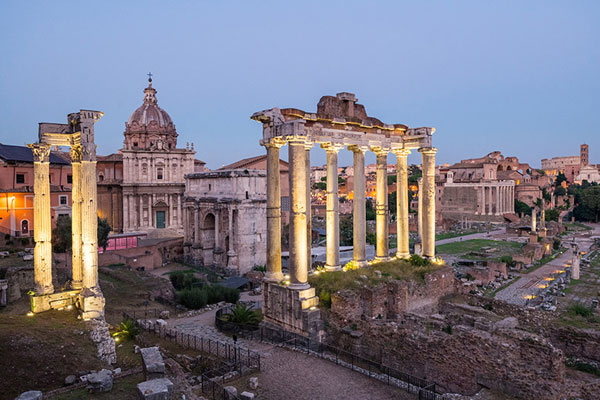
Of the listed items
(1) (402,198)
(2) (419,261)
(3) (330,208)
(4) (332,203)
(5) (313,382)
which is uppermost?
(1) (402,198)

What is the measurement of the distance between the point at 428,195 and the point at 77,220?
614 inches

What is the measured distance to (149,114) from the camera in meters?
53.7

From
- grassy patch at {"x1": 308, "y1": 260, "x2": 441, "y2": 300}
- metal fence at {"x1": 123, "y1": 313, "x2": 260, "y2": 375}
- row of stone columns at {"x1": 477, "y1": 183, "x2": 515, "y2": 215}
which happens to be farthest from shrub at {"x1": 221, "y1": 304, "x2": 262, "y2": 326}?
row of stone columns at {"x1": 477, "y1": 183, "x2": 515, "y2": 215}

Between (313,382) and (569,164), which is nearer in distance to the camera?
(313,382)

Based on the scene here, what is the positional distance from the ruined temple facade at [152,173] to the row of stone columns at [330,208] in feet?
108

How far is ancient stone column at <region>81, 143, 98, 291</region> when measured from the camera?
1616 centimetres

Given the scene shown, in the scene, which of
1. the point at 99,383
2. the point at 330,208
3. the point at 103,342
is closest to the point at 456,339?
the point at 330,208

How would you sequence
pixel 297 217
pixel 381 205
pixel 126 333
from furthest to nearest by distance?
pixel 381 205, pixel 126 333, pixel 297 217

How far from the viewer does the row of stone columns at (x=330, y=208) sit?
1609cm

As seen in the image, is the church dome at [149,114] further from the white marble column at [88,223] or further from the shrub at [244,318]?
the shrub at [244,318]

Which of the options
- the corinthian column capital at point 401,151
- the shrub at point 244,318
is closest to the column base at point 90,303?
the shrub at point 244,318

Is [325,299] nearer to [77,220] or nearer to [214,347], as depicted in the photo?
[214,347]

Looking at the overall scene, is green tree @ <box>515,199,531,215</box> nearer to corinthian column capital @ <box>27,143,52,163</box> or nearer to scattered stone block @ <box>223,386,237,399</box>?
scattered stone block @ <box>223,386,237,399</box>

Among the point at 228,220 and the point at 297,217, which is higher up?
the point at 297,217
